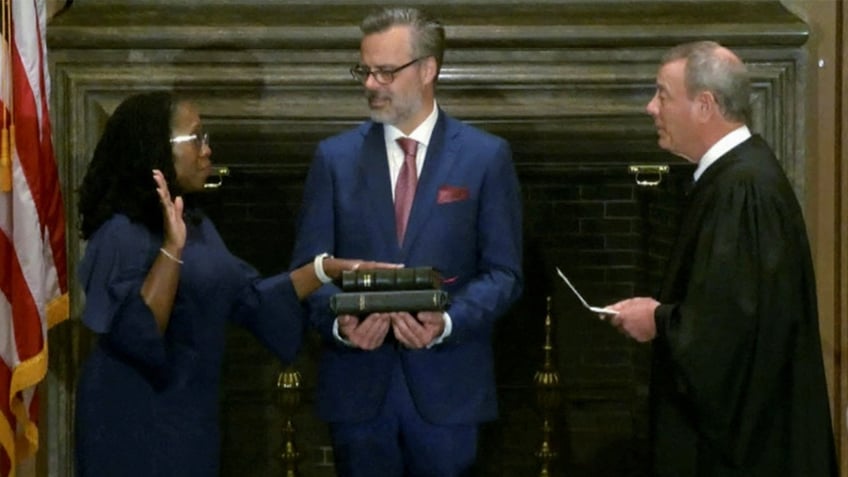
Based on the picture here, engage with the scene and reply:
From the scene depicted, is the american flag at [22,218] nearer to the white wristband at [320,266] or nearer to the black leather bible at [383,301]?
the white wristband at [320,266]

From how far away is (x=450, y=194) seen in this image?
419cm

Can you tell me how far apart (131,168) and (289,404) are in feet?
5.88

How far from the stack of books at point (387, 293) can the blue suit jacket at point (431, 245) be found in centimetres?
26

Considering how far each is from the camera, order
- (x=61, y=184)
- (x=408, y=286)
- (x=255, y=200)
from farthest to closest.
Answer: (x=255, y=200)
(x=61, y=184)
(x=408, y=286)

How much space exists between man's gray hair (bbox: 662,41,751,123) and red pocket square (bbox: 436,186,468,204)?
67cm

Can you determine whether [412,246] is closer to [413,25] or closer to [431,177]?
[431,177]

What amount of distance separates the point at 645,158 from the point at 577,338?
98cm

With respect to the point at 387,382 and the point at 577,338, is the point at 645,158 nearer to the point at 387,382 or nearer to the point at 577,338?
the point at 577,338

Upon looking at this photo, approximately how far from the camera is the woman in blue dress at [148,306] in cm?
389

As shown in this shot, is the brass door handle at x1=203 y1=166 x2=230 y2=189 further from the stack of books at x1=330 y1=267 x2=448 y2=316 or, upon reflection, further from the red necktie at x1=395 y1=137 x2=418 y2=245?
the stack of books at x1=330 y1=267 x2=448 y2=316

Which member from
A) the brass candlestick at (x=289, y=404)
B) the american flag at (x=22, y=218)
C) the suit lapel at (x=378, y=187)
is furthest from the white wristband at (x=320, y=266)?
the brass candlestick at (x=289, y=404)

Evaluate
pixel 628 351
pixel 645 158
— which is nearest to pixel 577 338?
pixel 628 351

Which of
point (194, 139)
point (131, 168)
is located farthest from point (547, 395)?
point (131, 168)

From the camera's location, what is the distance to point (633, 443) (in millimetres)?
6090
